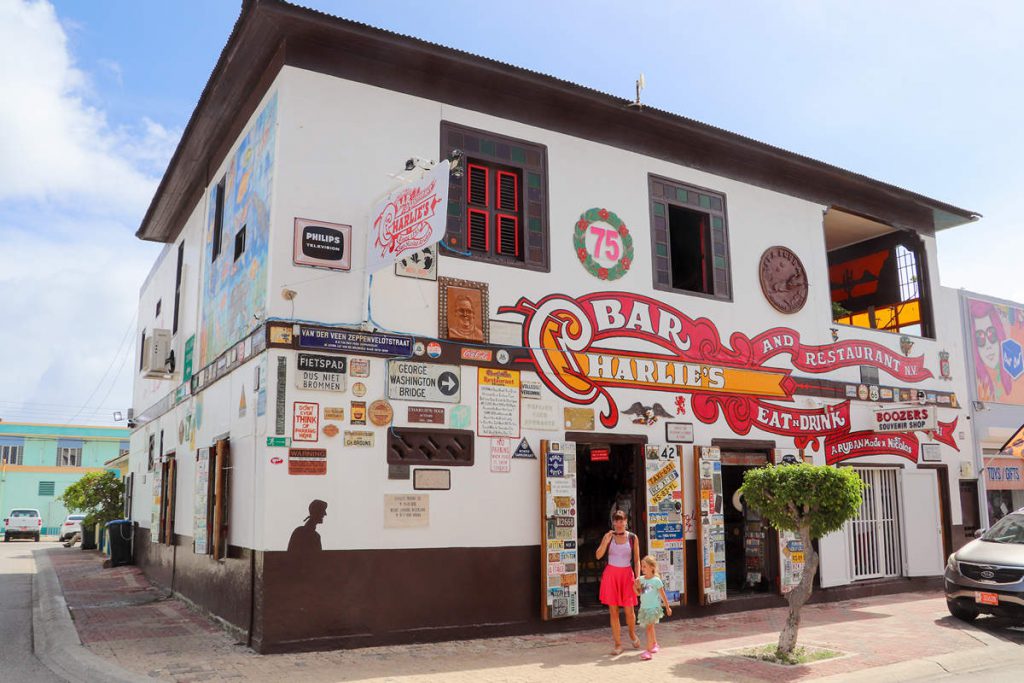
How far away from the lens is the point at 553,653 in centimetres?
946

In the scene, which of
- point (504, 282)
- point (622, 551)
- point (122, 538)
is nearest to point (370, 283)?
point (504, 282)

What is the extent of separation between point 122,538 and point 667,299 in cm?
1494

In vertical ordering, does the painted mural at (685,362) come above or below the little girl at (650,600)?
above

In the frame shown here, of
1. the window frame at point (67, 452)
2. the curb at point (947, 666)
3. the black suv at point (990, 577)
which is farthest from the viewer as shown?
the window frame at point (67, 452)

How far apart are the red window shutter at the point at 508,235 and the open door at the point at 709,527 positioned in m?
4.09

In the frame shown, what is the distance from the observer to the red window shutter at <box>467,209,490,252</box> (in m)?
11.0

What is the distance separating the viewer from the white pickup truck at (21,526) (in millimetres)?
38188

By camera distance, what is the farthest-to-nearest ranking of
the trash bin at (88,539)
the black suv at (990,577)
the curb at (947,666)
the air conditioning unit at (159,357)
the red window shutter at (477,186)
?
Result: the trash bin at (88,539) → the air conditioning unit at (159,357) → the red window shutter at (477,186) → the black suv at (990,577) → the curb at (947,666)

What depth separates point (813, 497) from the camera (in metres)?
9.10

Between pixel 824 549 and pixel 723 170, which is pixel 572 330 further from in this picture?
pixel 824 549

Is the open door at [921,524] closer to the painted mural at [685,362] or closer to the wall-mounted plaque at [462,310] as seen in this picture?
the painted mural at [685,362]

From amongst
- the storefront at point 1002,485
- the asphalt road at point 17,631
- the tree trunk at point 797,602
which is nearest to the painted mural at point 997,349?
the storefront at point 1002,485

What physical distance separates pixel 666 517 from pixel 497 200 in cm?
509

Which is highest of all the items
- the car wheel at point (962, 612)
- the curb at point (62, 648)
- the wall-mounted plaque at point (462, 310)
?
the wall-mounted plaque at point (462, 310)
